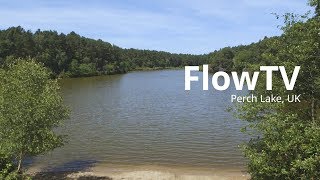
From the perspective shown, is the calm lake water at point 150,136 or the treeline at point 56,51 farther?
the treeline at point 56,51

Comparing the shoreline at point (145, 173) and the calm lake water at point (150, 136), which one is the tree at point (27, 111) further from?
the calm lake water at point (150, 136)

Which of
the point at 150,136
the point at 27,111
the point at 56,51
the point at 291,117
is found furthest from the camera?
the point at 56,51

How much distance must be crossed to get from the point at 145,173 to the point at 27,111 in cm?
1075

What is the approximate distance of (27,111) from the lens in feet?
96.3

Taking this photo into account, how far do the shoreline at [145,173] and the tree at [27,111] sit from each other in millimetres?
4190

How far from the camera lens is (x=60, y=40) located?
179375 millimetres

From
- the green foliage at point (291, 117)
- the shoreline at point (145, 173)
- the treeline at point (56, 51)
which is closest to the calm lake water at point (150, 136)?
the shoreline at point (145, 173)

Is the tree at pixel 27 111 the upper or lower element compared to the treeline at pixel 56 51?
lower

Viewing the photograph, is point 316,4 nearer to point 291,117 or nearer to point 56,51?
point 291,117

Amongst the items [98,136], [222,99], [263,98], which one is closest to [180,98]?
[222,99]

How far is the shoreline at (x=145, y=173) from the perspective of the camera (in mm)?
33094

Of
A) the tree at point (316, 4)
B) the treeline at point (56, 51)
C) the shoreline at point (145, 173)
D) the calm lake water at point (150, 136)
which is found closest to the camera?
the tree at point (316, 4)

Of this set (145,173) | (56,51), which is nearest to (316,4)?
(145,173)

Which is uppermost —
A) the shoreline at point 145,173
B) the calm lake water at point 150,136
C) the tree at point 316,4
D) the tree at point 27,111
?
the tree at point 316,4
